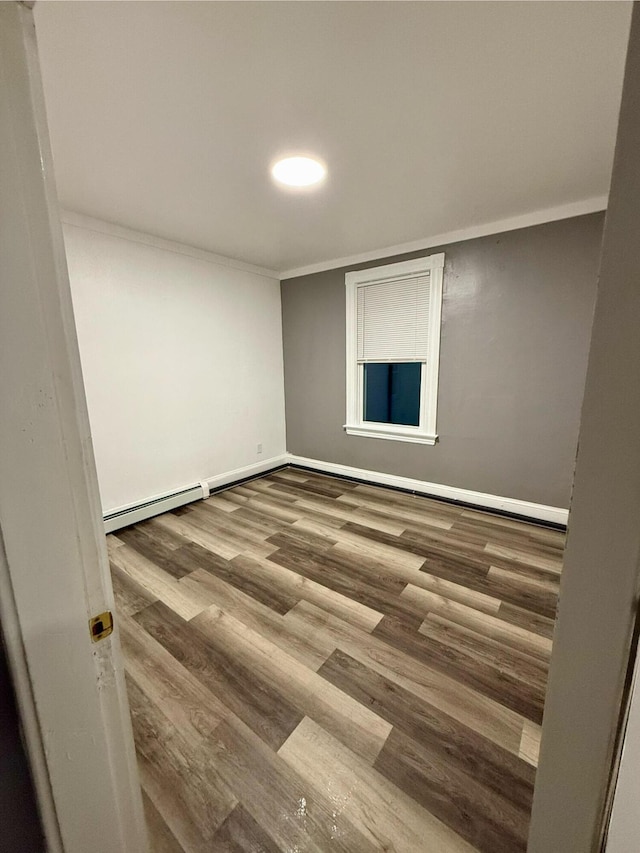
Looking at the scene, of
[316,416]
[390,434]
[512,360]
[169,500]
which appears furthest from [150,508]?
[512,360]

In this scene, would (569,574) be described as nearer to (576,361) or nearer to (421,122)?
(421,122)

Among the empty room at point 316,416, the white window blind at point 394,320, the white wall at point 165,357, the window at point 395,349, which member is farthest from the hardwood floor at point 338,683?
the white window blind at point 394,320

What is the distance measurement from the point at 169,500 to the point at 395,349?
8.83 feet

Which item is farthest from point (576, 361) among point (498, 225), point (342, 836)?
point (342, 836)

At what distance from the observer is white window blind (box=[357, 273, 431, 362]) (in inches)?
127

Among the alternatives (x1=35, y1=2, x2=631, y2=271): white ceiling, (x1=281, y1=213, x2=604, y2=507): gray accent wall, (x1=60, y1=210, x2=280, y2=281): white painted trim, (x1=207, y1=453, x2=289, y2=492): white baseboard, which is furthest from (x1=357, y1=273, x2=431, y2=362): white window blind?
(x1=207, y1=453, x2=289, y2=492): white baseboard

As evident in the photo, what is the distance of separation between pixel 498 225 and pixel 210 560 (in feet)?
11.2

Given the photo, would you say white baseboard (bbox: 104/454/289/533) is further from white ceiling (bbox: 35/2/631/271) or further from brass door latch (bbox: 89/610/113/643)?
white ceiling (bbox: 35/2/631/271)

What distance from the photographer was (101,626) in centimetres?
54

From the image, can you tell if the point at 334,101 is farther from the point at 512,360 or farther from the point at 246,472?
the point at 246,472

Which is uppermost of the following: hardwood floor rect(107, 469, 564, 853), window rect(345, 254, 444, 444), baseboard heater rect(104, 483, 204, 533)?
window rect(345, 254, 444, 444)

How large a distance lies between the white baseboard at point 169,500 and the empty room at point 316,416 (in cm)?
2

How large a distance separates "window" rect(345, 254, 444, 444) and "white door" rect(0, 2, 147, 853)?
3.12 m

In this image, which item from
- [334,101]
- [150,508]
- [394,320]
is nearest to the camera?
[334,101]
